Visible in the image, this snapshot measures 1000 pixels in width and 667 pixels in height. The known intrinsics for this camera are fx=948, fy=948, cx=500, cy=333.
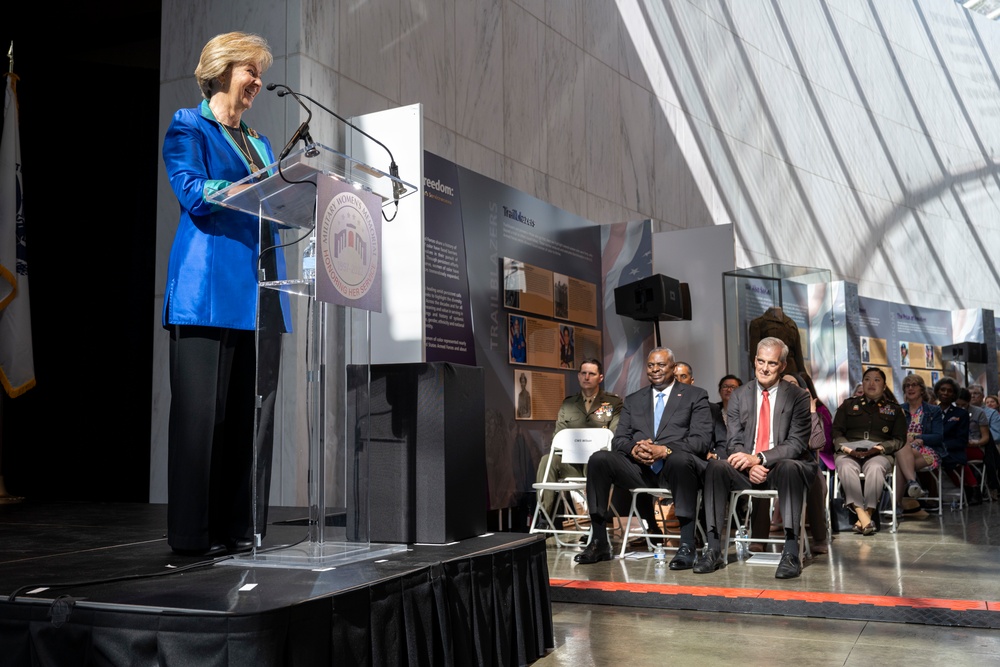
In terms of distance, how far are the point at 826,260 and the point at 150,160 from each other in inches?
453

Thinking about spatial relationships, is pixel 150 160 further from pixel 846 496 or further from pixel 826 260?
pixel 826 260

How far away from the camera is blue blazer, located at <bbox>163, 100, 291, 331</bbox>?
8.52 feet

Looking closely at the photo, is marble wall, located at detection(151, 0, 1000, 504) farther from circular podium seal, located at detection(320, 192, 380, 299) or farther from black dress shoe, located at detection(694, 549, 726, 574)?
circular podium seal, located at detection(320, 192, 380, 299)

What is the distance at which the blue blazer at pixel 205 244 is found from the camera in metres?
2.60

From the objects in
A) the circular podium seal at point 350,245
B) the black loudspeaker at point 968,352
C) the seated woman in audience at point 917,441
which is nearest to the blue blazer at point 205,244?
the circular podium seal at point 350,245

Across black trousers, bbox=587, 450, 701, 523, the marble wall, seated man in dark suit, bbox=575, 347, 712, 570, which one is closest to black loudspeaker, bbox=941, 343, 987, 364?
the marble wall

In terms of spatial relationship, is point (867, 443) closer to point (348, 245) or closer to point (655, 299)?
point (655, 299)

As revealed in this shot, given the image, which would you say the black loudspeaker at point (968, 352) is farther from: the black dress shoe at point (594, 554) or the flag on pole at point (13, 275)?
the flag on pole at point (13, 275)

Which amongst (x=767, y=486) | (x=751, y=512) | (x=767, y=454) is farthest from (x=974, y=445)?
(x=767, y=454)

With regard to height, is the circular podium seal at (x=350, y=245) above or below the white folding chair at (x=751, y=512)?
above

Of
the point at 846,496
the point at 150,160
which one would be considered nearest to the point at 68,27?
the point at 150,160

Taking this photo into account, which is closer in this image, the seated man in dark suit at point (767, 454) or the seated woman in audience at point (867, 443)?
the seated man in dark suit at point (767, 454)

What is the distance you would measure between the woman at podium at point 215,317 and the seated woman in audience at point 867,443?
5586mm

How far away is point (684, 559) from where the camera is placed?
5.12m
